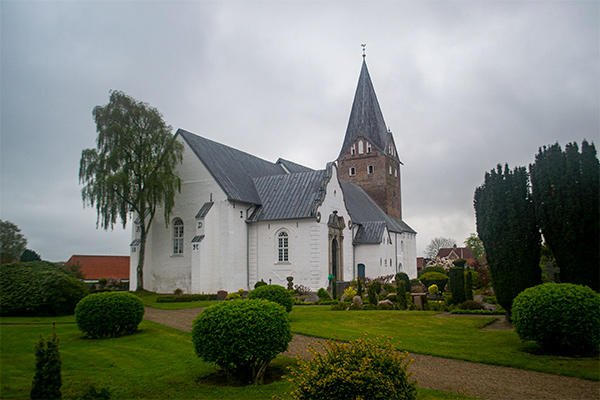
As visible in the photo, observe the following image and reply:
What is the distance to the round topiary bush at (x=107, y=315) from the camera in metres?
11.2

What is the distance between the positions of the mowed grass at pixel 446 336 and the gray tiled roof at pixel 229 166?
1324cm

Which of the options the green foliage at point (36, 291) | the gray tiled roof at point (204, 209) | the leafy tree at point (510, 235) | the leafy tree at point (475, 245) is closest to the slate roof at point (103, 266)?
the gray tiled roof at point (204, 209)

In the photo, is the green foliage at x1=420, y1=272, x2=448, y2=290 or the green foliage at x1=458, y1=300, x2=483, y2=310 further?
the green foliage at x1=420, y1=272, x2=448, y2=290

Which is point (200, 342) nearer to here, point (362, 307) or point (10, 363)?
point (10, 363)

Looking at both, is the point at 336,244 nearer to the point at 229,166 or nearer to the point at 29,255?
the point at 229,166

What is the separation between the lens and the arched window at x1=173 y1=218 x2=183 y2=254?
1107 inches

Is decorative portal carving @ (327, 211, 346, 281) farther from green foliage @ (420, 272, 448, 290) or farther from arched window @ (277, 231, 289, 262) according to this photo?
green foliage @ (420, 272, 448, 290)

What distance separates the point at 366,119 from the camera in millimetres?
51406

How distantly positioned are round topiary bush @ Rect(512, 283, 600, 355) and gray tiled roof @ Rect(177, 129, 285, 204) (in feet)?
65.5

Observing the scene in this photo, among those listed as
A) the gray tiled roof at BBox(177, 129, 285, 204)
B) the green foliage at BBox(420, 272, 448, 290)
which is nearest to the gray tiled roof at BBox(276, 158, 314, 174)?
the gray tiled roof at BBox(177, 129, 285, 204)

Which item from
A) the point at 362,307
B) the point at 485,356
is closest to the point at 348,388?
the point at 485,356

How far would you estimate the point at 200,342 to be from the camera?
7.48 meters

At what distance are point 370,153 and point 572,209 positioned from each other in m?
40.3

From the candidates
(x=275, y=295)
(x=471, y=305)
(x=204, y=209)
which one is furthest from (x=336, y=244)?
(x=275, y=295)
